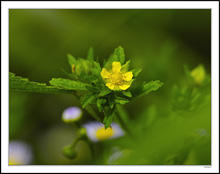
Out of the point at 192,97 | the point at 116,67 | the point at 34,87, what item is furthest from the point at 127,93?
the point at 192,97

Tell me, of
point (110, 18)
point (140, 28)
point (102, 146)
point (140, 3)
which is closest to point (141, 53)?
point (140, 28)

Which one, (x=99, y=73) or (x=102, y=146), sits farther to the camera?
(x=102, y=146)

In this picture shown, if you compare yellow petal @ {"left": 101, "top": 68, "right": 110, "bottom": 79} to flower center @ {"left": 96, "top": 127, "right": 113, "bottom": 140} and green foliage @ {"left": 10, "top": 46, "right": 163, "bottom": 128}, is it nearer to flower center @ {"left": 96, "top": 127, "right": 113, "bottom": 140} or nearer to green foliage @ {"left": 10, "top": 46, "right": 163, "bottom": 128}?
green foliage @ {"left": 10, "top": 46, "right": 163, "bottom": 128}

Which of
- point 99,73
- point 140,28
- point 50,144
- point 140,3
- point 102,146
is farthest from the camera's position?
point 140,28

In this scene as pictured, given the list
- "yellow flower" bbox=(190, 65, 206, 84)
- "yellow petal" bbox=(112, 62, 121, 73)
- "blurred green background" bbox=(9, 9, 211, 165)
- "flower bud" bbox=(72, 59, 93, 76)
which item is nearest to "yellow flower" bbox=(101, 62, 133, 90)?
"yellow petal" bbox=(112, 62, 121, 73)

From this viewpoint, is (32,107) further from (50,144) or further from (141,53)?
(141,53)

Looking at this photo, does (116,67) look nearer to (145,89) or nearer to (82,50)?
(145,89)
